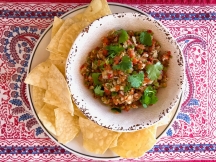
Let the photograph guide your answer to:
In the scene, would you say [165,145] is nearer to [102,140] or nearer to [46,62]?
[102,140]

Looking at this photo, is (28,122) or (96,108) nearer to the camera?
(96,108)

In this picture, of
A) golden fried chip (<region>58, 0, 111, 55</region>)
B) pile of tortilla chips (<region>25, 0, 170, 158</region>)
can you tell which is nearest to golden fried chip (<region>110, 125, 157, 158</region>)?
pile of tortilla chips (<region>25, 0, 170, 158</region>)

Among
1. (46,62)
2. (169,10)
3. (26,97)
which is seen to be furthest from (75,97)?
(169,10)

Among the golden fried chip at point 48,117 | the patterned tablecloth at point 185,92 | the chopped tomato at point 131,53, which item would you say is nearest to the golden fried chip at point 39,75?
the golden fried chip at point 48,117

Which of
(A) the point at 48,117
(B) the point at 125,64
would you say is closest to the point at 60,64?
(A) the point at 48,117

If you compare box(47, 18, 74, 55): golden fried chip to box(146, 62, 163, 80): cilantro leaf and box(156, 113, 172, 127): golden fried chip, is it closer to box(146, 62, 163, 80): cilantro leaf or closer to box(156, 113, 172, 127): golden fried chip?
box(146, 62, 163, 80): cilantro leaf

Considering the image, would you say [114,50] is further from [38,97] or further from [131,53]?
[38,97]
